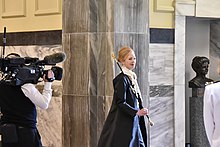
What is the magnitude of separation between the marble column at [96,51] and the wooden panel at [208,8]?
1125 millimetres

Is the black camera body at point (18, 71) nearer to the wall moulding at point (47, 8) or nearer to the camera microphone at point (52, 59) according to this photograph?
the camera microphone at point (52, 59)

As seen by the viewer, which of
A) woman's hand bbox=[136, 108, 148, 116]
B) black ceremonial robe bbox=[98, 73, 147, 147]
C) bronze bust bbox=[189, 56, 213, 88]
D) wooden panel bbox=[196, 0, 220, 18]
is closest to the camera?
woman's hand bbox=[136, 108, 148, 116]

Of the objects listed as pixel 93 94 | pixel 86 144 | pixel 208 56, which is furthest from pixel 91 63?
pixel 208 56

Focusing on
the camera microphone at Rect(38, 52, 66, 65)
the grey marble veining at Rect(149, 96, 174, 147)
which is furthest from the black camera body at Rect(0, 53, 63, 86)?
the grey marble veining at Rect(149, 96, 174, 147)

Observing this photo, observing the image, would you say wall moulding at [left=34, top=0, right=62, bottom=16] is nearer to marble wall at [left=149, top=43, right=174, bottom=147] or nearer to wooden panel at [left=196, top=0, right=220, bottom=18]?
marble wall at [left=149, top=43, right=174, bottom=147]

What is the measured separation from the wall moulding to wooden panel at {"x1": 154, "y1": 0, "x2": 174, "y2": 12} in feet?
4.42

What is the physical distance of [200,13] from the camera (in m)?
8.54

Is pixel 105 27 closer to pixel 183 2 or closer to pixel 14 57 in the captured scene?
pixel 183 2

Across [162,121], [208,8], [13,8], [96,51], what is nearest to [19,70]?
[96,51]

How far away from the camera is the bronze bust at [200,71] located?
8312mm

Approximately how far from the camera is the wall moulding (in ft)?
27.3

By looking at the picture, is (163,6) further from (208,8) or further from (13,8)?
(13,8)

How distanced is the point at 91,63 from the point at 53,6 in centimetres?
124

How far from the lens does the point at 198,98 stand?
831 centimetres
